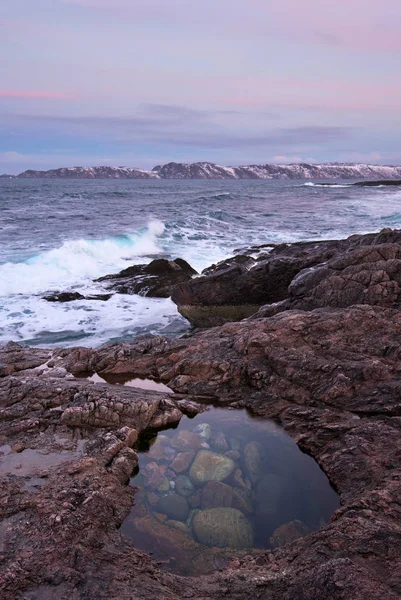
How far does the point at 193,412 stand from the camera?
316 inches

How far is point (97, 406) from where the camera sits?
24.9 ft

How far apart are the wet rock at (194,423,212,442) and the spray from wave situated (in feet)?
49.3

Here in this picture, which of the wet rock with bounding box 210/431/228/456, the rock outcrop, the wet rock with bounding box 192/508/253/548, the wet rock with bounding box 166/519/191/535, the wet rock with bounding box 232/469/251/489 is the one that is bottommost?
the wet rock with bounding box 166/519/191/535

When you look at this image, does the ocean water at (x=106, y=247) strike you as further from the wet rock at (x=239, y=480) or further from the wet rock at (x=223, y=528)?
the wet rock at (x=223, y=528)

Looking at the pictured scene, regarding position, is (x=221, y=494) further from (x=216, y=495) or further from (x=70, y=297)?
(x=70, y=297)

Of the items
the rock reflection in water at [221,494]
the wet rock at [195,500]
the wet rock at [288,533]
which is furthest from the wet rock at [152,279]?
the wet rock at [288,533]

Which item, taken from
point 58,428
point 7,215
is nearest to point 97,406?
point 58,428

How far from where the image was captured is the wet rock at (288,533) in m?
5.33

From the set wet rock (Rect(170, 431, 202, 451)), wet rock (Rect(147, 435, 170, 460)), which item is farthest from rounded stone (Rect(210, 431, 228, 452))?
wet rock (Rect(147, 435, 170, 460))

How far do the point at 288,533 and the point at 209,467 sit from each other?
156 centimetres

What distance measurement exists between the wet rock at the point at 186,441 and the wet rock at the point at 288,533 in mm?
1967

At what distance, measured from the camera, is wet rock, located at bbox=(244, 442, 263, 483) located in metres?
6.55

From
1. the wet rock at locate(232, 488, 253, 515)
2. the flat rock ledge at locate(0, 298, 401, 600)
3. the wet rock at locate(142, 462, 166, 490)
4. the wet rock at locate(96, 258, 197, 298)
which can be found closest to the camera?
the flat rock ledge at locate(0, 298, 401, 600)

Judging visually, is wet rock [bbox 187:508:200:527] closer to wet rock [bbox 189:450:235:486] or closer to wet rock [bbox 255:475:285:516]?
wet rock [bbox 189:450:235:486]
